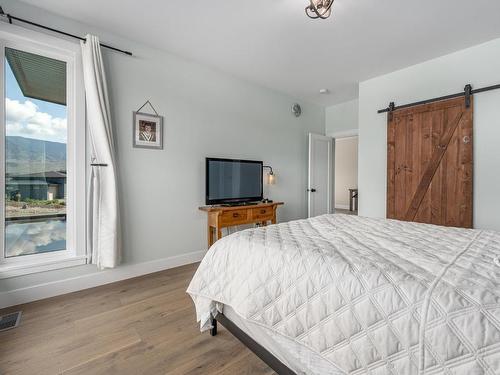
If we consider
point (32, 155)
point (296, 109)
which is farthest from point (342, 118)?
point (32, 155)

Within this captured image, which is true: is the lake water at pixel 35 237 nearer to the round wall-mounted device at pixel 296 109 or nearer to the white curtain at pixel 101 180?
the white curtain at pixel 101 180

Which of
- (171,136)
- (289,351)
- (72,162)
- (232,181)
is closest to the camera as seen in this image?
(289,351)

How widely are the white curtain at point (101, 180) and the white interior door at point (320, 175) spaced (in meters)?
3.37

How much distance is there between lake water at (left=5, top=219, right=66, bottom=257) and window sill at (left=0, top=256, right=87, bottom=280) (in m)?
0.14

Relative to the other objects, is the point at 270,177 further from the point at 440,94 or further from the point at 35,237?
the point at 35,237

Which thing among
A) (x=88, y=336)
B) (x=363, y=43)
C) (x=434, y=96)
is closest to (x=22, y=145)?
(x=88, y=336)

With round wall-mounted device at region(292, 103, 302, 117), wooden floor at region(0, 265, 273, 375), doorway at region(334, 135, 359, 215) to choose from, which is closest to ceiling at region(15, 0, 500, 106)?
round wall-mounted device at region(292, 103, 302, 117)

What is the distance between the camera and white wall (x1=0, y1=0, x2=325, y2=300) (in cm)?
275

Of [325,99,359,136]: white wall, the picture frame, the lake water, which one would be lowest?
the lake water

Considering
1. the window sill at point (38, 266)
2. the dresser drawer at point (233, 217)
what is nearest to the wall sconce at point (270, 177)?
the dresser drawer at point (233, 217)

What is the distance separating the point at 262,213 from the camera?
359cm

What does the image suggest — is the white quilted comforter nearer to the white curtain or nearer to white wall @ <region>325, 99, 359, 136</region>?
the white curtain

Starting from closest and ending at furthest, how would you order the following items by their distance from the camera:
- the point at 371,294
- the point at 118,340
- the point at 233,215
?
the point at 371,294, the point at 118,340, the point at 233,215

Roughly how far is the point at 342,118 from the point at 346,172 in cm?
388
